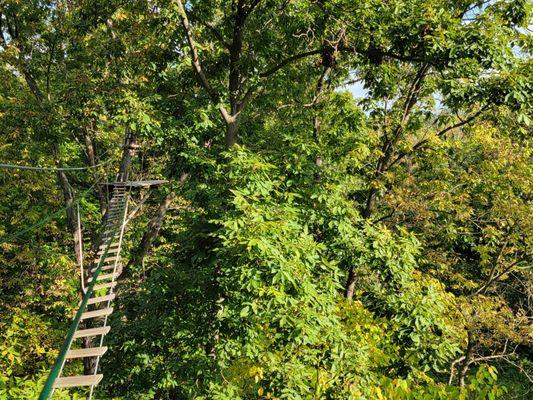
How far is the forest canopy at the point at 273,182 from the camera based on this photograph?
5.28 metres

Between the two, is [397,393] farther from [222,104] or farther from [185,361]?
[222,104]

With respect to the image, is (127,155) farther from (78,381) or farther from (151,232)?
(78,381)

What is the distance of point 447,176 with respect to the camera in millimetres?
9641

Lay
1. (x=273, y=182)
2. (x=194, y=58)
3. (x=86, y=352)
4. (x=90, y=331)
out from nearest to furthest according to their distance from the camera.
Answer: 1. (x=86, y=352)
2. (x=90, y=331)
3. (x=273, y=182)
4. (x=194, y=58)

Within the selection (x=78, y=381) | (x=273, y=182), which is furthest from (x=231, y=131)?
(x=78, y=381)

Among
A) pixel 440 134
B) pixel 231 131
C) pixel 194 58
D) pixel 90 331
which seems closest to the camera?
pixel 90 331

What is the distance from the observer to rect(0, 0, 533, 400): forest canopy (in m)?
5.28

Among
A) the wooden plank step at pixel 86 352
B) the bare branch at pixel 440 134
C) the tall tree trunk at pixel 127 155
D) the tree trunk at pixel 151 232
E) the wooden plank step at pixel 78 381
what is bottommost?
the wooden plank step at pixel 78 381

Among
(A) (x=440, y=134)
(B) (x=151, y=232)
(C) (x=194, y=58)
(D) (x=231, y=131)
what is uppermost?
(C) (x=194, y=58)

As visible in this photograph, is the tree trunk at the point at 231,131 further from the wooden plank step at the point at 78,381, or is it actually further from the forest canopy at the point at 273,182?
the wooden plank step at the point at 78,381

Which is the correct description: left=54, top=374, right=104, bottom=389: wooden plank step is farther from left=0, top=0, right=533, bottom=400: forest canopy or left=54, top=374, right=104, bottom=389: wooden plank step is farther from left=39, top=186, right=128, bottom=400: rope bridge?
left=0, top=0, right=533, bottom=400: forest canopy

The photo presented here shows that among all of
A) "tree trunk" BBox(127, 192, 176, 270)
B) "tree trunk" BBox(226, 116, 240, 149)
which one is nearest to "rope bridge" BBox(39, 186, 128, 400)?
"tree trunk" BBox(127, 192, 176, 270)

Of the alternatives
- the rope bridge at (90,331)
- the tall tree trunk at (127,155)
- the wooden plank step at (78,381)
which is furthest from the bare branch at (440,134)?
the wooden plank step at (78,381)

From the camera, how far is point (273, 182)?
584cm
